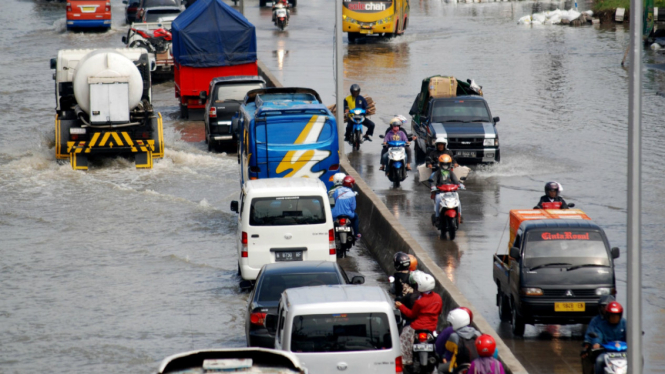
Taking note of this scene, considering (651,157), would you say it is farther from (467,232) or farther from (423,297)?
(423,297)

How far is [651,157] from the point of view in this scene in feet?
80.6

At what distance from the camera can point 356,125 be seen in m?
26.2

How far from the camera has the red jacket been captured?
11.7 metres

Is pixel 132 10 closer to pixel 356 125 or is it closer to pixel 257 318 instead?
pixel 356 125

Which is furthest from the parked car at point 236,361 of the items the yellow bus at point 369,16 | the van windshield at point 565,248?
the yellow bus at point 369,16

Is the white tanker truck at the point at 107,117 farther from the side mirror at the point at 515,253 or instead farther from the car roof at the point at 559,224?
the side mirror at the point at 515,253

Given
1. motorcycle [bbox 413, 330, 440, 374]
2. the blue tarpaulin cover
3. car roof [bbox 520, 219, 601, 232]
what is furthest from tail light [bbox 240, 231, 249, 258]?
the blue tarpaulin cover

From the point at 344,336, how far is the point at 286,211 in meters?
5.94

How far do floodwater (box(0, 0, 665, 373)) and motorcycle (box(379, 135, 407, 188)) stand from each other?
1.54 feet

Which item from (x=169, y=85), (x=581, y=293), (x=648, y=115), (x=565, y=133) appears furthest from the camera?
(x=169, y=85)

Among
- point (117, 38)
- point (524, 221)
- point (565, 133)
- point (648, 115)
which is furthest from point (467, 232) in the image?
point (117, 38)

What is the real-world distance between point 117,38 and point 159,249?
34080 millimetres

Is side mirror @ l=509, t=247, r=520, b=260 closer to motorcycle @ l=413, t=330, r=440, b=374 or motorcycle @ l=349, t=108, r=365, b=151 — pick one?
motorcycle @ l=413, t=330, r=440, b=374

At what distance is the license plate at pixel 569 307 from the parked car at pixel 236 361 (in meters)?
6.25
